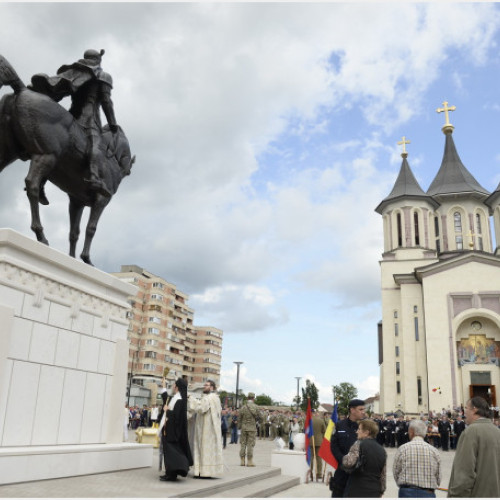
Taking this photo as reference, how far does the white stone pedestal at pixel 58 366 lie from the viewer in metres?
5.77

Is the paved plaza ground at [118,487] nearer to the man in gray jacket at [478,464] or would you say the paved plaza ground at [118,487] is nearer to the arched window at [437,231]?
the man in gray jacket at [478,464]

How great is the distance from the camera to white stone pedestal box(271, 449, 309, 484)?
1088 cm

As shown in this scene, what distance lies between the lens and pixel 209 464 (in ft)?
24.8

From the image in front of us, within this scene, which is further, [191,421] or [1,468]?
[191,421]

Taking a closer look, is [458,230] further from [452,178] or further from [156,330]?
[156,330]

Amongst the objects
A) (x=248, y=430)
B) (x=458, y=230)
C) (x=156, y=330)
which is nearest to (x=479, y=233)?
(x=458, y=230)

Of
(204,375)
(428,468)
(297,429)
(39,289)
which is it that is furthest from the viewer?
(204,375)

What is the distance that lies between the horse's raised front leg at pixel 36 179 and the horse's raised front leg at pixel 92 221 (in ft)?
3.28

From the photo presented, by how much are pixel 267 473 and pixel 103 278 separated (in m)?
5.02

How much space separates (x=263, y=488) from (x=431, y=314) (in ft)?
110

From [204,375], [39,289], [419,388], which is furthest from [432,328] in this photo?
[204,375]

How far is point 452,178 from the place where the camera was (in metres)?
51.5

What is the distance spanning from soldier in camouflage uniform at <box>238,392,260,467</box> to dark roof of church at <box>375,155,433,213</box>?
3647 centimetres

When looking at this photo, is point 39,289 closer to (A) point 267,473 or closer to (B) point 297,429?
(A) point 267,473
